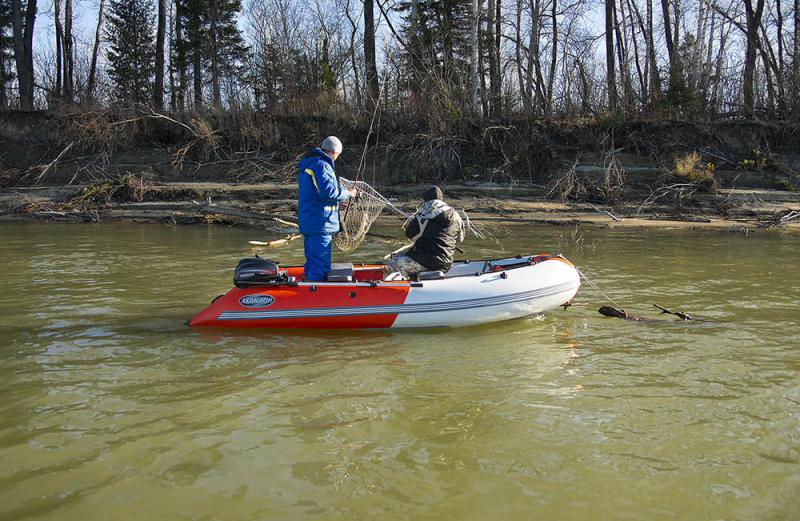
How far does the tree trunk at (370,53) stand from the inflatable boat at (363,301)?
13.4 meters

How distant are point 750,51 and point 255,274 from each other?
17718mm

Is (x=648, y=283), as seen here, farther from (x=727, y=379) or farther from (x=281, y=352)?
(x=281, y=352)

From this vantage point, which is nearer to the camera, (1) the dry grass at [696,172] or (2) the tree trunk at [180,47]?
(1) the dry grass at [696,172]

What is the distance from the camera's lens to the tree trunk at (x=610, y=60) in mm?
18719

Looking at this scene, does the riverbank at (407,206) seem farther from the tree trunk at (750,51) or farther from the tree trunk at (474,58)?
the tree trunk at (750,51)

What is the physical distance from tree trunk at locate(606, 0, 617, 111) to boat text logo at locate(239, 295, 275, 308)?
14.6 m

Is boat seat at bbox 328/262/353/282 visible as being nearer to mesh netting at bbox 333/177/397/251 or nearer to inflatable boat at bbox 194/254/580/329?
inflatable boat at bbox 194/254/580/329

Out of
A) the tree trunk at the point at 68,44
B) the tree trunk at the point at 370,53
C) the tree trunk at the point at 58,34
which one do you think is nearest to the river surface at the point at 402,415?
the tree trunk at the point at 370,53

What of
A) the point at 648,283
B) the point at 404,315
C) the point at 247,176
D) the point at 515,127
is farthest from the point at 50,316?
the point at 515,127

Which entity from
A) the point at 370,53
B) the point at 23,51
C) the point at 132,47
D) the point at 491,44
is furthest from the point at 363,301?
the point at 132,47

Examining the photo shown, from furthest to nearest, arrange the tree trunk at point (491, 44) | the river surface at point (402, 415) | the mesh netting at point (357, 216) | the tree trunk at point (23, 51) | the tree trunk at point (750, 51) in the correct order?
the tree trunk at point (23, 51) → the tree trunk at point (491, 44) → the tree trunk at point (750, 51) → the mesh netting at point (357, 216) → the river surface at point (402, 415)

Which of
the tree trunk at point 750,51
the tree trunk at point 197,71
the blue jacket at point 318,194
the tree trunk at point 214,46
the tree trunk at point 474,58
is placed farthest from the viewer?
the tree trunk at point 197,71

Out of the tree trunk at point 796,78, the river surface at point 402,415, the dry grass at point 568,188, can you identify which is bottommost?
the river surface at point 402,415

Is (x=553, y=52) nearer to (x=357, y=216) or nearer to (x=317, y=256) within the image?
(x=357, y=216)
